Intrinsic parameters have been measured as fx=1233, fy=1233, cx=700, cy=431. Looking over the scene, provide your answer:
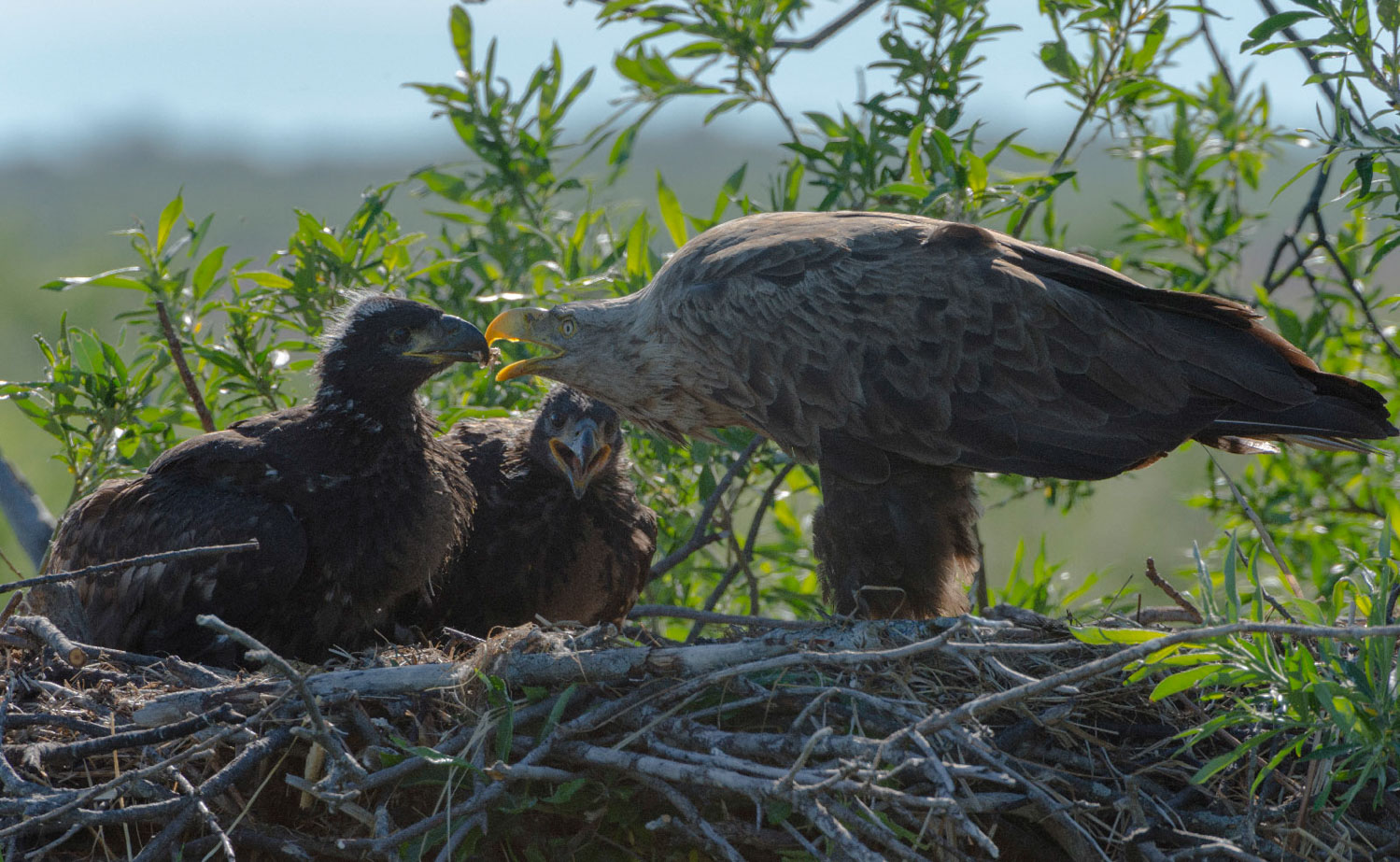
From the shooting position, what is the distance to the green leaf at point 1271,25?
10.7 ft

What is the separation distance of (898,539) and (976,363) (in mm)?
595

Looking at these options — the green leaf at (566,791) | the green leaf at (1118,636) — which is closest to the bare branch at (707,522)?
the green leaf at (566,791)

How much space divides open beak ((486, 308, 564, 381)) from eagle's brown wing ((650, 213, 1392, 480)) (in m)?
0.50

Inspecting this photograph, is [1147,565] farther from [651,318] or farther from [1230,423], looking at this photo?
[651,318]

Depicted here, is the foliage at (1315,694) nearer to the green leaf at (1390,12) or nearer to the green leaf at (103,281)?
the green leaf at (1390,12)

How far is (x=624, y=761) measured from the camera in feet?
8.82

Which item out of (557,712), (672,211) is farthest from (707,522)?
(557,712)

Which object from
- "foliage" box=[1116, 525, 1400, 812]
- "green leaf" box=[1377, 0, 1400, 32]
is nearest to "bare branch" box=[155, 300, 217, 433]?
"foliage" box=[1116, 525, 1400, 812]

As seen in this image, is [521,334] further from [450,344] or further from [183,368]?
[183,368]

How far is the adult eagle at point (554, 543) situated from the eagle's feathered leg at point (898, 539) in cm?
78

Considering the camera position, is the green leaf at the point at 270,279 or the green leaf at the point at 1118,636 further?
the green leaf at the point at 270,279

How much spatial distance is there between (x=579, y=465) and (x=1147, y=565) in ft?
5.95

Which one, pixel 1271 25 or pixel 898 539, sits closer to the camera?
pixel 1271 25


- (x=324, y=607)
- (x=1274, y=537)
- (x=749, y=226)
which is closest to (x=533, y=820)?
(x=324, y=607)
